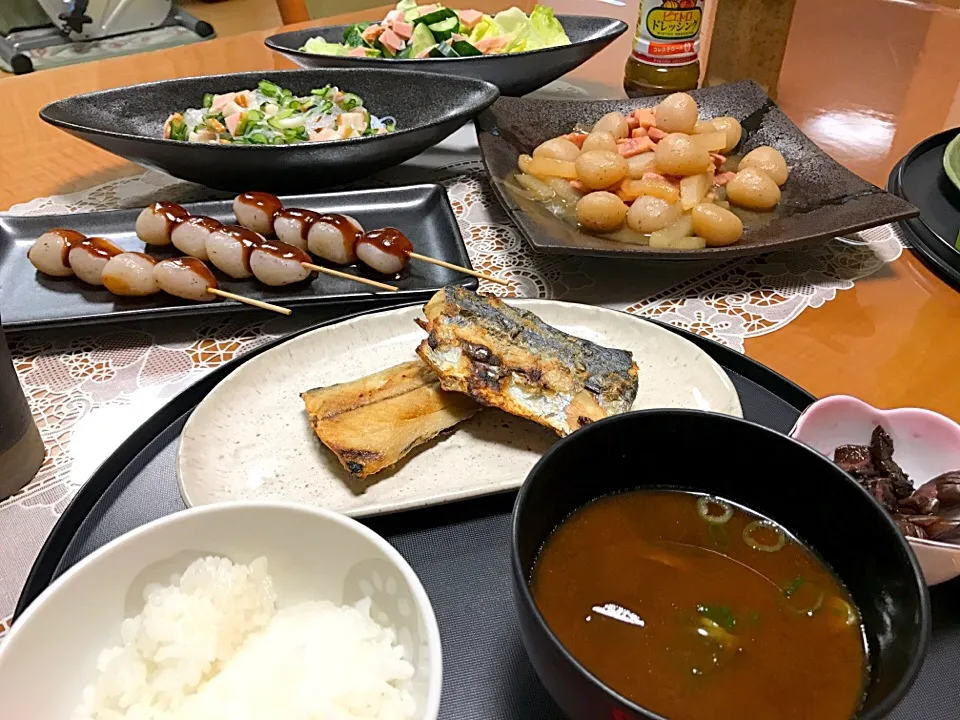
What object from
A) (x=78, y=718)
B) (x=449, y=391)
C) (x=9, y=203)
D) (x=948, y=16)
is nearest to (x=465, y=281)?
(x=449, y=391)

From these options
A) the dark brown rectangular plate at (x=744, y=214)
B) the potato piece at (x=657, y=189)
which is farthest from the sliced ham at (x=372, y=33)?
the potato piece at (x=657, y=189)

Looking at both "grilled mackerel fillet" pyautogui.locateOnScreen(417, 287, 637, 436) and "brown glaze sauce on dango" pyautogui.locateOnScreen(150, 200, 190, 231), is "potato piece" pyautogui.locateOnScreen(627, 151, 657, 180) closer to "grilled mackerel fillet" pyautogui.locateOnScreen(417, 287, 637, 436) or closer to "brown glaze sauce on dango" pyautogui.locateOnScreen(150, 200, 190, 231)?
"grilled mackerel fillet" pyautogui.locateOnScreen(417, 287, 637, 436)

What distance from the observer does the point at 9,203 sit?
2131mm

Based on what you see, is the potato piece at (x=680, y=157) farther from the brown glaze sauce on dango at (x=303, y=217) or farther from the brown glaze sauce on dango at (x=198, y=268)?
the brown glaze sauce on dango at (x=198, y=268)

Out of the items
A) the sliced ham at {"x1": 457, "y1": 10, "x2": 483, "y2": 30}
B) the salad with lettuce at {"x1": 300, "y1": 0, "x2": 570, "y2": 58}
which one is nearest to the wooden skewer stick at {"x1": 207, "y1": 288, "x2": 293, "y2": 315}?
the salad with lettuce at {"x1": 300, "y1": 0, "x2": 570, "y2": 58}

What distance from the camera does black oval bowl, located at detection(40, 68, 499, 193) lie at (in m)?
1.98

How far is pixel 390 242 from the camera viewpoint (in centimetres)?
174

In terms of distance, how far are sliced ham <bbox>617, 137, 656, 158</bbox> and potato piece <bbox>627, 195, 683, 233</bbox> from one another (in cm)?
27

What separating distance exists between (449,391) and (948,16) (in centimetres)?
343

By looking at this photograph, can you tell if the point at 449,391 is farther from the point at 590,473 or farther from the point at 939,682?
the point at 939,682

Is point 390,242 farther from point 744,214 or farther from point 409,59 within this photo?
point 409,59

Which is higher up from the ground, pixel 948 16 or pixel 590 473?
pixel 948 16

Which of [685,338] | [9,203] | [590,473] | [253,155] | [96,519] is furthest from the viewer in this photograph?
[9,203]

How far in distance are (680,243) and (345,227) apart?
2.67 ft
